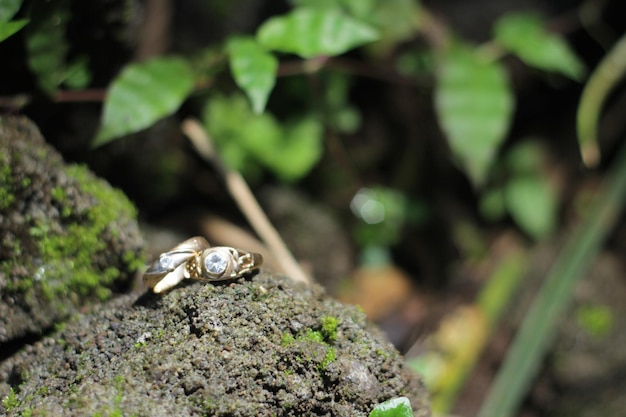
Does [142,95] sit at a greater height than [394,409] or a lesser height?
greater

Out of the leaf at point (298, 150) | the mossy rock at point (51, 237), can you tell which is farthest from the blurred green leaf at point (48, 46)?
the leaf at point (298, 150)

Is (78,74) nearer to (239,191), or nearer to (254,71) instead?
(254,71)

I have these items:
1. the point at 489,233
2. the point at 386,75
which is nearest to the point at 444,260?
the point at 489,233

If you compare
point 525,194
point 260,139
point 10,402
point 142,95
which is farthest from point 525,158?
point 10,402

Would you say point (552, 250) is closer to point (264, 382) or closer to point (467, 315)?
point (467, 315)

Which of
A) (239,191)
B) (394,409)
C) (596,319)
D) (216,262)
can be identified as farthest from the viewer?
(596,319)
